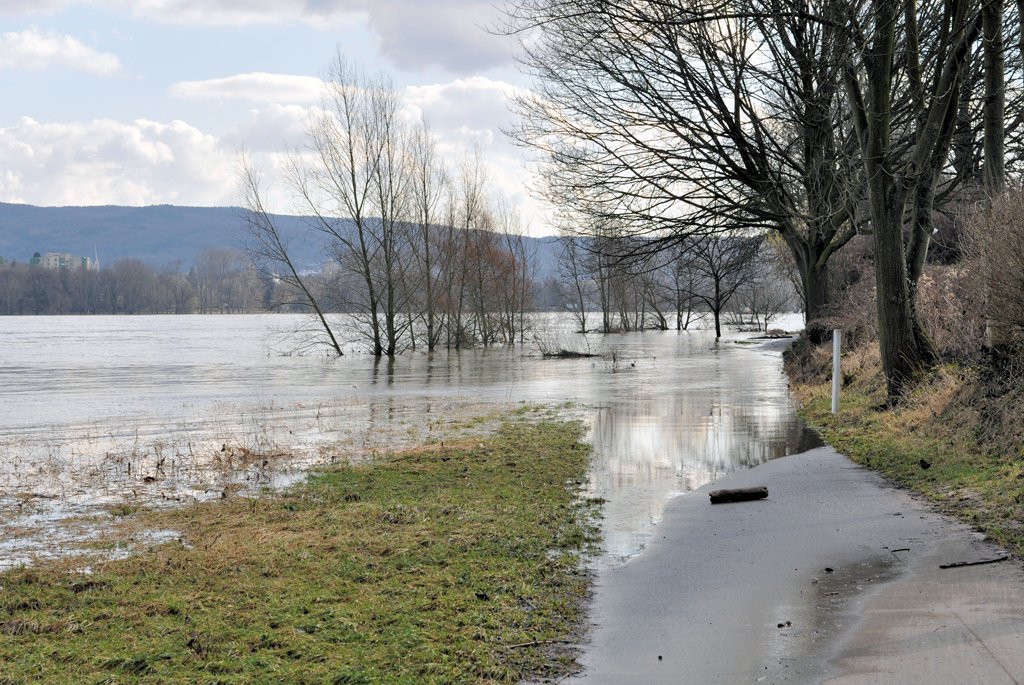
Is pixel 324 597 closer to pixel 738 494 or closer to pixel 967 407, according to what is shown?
pixel 738 494

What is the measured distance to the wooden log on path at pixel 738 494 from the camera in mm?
9594

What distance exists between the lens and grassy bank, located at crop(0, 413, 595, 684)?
5.09 metres

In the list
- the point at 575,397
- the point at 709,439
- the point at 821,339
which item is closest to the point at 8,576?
the point at 709,439

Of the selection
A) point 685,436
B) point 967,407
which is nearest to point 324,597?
point 967,407

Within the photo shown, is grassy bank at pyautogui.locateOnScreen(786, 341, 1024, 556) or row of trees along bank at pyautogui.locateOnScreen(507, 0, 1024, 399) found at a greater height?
row of trees along bank at pyautogui.locateOnScreen(507, 0, 1024, 399)

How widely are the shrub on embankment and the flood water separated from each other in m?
1.39

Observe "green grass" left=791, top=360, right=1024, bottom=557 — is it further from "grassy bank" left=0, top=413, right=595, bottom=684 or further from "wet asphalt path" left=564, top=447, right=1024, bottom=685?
"grassy bank" left=0, top=413, right=595, bottom=684

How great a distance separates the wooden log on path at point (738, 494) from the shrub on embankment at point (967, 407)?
5.25 feet

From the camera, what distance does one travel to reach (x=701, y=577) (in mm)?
6891

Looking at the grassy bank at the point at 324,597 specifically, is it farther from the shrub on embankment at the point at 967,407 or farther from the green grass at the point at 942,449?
the shrub on embankment at the point at 967,407

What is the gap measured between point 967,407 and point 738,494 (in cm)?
407

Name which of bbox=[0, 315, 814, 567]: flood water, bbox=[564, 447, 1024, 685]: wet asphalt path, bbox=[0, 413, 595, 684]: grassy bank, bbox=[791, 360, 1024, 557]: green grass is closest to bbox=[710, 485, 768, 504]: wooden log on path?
bbox=[564, 447, 1024, 685]: wet asphalt path

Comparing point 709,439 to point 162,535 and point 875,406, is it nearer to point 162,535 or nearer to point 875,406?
point 875,406

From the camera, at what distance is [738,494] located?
967cm
